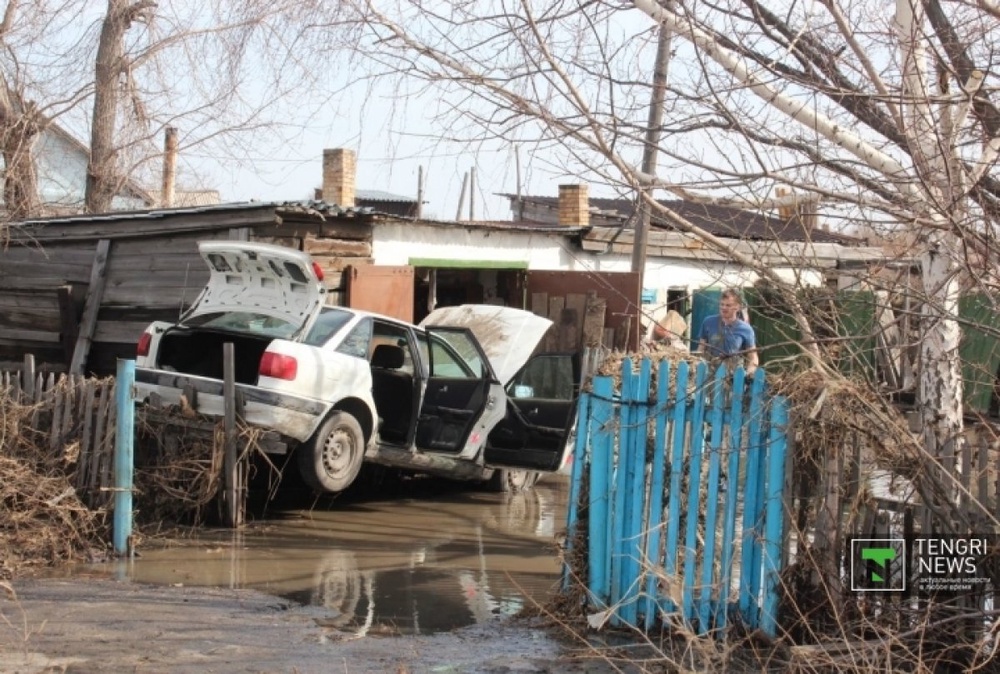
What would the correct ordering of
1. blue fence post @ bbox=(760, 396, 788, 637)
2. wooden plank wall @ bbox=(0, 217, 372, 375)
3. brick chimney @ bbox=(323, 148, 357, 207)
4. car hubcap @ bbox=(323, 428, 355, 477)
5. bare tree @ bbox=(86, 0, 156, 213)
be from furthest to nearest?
bare tree @ bbox=(86, 0, 156, 213), brick chimney @ bbox=(323, 148, 357, 207), wooden plank wall @ bbox=(0, 217, 372, 375), car hubcap @ bbox=(323, 428, 355, 477), blue fence post @ bbox=(760, 396, 788, 637)

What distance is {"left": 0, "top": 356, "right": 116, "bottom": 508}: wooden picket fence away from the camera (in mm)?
8953

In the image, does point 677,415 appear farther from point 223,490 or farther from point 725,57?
point 223,490

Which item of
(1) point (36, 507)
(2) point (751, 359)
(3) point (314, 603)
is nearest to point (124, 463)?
(1) point (36, 507)

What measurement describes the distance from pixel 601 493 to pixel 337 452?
4022mm

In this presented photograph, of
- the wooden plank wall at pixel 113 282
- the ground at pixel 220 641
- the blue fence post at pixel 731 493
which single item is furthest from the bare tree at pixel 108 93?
the blue fence post at pixel 731 493

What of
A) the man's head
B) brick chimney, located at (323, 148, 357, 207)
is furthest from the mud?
brick chimney, located at (323, 148, 357, 207)

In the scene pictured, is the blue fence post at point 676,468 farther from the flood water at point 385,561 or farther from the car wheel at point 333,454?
the car wheel at point 333,454

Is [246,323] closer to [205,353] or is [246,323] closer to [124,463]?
[205,353]

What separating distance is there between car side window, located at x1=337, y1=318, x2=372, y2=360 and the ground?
320cm

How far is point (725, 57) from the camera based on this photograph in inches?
243

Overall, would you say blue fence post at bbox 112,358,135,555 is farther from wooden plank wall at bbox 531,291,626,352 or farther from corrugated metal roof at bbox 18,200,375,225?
wooden plank wall at bbox 531,291,626,352

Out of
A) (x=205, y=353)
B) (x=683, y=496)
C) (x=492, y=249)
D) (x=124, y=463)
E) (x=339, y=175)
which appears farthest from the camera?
(x=339, y=175)

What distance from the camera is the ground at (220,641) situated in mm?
5922

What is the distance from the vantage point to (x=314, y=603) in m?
7.55
